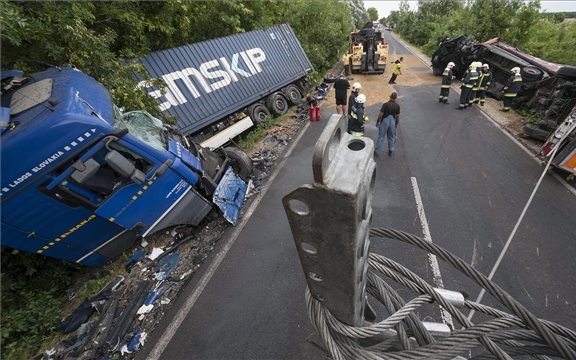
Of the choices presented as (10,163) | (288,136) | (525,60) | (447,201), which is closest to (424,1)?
(525,60)

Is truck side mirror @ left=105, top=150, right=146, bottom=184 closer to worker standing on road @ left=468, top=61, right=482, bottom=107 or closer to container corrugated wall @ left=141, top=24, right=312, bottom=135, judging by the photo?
container corrugated wall @ left=141, top=24, right=312, bottom=135

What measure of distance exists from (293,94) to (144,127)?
7005 millimetres

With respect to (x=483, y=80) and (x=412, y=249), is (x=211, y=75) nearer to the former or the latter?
(x=412, y=249)

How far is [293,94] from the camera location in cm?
1077

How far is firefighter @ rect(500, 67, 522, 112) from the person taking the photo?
29.0ft

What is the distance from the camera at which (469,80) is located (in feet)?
31.0

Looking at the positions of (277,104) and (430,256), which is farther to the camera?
(277,104)

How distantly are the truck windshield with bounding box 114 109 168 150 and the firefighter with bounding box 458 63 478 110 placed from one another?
9.73 metres

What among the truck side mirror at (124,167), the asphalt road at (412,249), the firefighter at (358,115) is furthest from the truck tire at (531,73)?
the truck side mirror at (124,167)

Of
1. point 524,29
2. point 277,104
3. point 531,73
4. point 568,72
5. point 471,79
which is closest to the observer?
point 568,72

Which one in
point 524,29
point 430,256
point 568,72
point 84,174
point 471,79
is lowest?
point 524,29

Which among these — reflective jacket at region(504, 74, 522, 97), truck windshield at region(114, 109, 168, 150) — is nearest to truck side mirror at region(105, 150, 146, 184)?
truck windshield at region(114, 109, 168, 150)

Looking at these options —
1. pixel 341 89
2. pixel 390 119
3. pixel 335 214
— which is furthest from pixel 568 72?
pixel 335 214

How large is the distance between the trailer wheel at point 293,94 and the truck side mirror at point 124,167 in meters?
7.39
